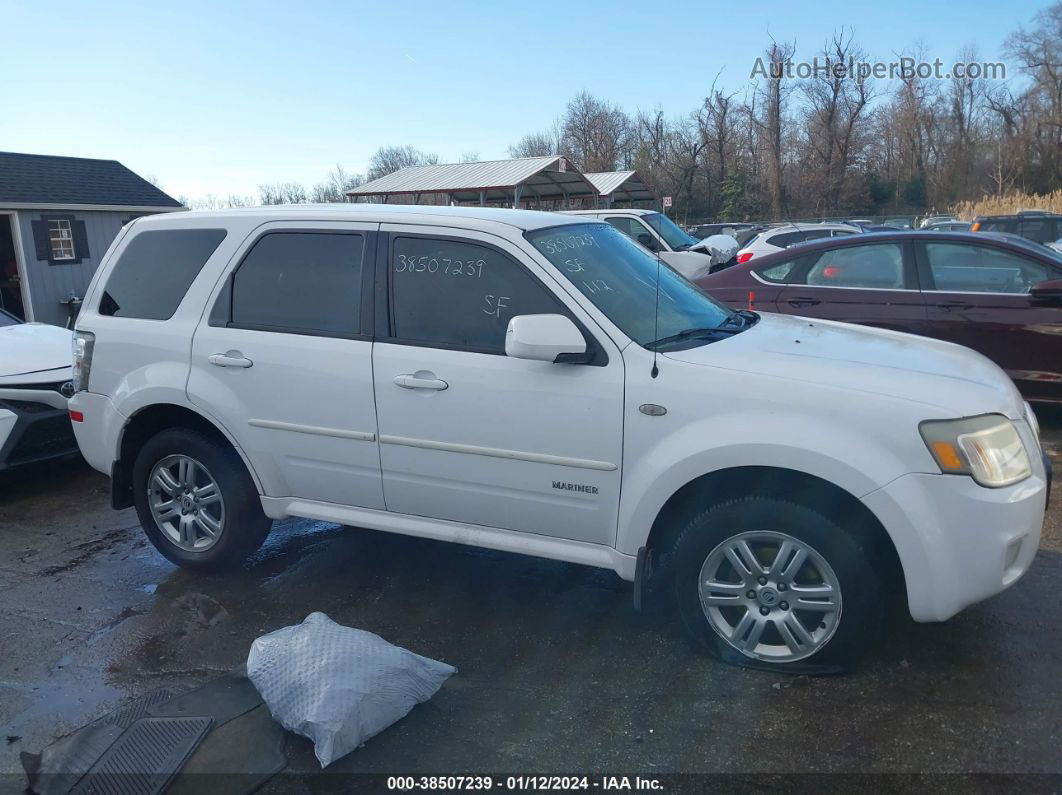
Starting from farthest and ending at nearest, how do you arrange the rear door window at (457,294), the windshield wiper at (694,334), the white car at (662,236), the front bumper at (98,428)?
the white car at (662,236) < the front bumper at (98,428) < the rear door window at (457,294) < the windshield wiper at (694,334)

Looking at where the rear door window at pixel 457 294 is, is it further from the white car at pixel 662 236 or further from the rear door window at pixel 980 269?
the white car at pixel 662 236

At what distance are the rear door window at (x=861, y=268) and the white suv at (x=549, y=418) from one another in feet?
10.6

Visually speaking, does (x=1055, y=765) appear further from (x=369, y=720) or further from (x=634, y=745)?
(x=369, y=720)

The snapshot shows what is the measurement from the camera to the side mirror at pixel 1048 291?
6348 mm

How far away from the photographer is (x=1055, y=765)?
285 cm

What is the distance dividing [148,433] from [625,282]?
2768mm

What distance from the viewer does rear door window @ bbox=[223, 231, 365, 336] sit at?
13.7 ft

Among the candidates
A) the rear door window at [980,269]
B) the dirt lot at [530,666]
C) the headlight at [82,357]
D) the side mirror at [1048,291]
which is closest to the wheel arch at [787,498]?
the dirt lot at [530,666]

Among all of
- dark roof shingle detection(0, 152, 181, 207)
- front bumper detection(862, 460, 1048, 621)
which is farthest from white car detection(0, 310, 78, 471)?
dark roof shingle detection(0, 152, 181, 207)

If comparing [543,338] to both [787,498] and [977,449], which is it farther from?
[977,449]

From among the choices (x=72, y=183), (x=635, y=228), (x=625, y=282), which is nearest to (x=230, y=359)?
(x=625, y=282)

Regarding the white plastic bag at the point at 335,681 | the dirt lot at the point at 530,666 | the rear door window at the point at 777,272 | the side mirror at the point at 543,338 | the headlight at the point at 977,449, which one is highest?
the side mirror at the point at 543,338

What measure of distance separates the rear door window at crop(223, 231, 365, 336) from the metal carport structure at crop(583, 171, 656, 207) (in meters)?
21.8

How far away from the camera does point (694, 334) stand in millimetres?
3887
